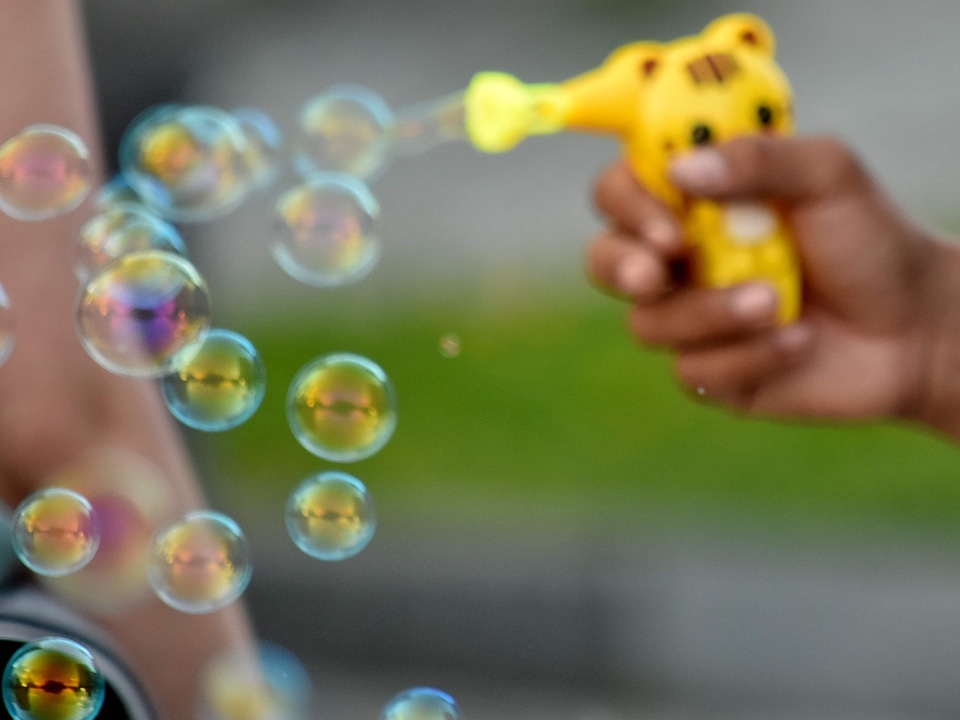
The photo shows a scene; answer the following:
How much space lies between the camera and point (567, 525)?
2.57 meters

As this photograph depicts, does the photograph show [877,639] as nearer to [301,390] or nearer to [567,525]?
[567,525]

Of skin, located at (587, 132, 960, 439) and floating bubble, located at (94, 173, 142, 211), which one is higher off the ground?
floating bubble, located at (94, 173, 142, 211)

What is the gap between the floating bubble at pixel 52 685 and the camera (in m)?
0.75

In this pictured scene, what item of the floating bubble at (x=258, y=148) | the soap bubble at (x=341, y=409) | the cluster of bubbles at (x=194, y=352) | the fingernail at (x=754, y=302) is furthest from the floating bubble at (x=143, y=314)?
the fingernail at (x=754, y=302)

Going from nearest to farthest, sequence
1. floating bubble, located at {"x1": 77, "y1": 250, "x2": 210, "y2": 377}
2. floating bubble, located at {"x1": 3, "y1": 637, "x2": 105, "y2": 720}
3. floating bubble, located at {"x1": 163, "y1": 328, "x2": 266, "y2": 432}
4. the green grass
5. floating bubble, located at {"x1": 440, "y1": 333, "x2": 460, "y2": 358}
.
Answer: floating bubble, located at {"x1": 3, "y1": 637, "x2": 105, "y2": 720} < floating bubble, located at {"x1": 77, "y1": 250, "x2": 210, "y2": 377} < floating bubble, located at {"x1": 163, "y1": 328, "x2": 266, "y2": 432} < the green grass < floating bubble, located at {"x1": 440, "y1": 333, "x2": 460, "y2": 358}

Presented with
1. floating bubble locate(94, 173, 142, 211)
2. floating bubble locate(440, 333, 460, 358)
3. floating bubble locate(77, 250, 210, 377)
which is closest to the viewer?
floating bubble locate(77, 250, 210, 377)

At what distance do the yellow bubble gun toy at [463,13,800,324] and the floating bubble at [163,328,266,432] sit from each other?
300mm

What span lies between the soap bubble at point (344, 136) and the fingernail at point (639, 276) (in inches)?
15.4

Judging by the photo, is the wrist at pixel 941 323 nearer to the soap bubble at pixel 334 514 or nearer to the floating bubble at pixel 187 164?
the soap bubble at pixel 334 514

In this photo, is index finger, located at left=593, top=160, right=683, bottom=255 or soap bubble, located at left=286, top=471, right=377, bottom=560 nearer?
index finger, located at left=593, top=160, right=683, bottom=255

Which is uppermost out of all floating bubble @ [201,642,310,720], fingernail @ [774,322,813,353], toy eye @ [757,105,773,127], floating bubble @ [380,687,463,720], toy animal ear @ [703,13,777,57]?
toy animal ear @ [703,13,777,57]

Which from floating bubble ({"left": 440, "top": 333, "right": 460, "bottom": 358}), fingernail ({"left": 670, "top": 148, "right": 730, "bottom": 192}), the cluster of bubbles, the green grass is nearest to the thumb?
fingernail ({"left": 670, "top": 148, "right": 730, "bottom": 192})

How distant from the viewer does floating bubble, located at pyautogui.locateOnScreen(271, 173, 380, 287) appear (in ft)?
3.39

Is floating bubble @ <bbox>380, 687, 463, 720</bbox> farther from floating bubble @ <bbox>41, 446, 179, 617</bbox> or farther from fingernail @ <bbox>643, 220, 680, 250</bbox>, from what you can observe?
fingernail @ <bbox>643, 220, 680, 250</bbox>
